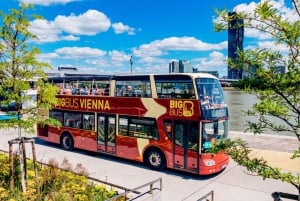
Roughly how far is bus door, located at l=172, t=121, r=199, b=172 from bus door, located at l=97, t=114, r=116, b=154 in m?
3.34

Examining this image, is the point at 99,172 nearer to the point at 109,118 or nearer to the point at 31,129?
the point at 109,118

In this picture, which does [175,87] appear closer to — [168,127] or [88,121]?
[168,127]

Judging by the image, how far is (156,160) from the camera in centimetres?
1266

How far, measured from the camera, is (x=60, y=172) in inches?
379

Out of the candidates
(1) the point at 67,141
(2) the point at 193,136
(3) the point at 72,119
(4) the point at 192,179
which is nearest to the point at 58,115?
(3) the point at 72,119

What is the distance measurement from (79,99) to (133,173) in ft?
16.7

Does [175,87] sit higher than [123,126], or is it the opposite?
[175,87]

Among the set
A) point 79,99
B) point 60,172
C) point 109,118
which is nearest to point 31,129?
point 60,172

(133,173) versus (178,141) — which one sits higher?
(178,141)

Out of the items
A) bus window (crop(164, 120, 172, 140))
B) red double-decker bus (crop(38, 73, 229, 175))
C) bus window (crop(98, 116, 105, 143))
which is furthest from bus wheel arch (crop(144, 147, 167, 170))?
bus window (crop(98, 116, 105, 143))

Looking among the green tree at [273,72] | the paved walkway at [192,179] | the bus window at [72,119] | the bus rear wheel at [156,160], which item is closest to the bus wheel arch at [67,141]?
the paved walkway at [192,179]

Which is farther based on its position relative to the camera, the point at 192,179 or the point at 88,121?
the point at 88,121

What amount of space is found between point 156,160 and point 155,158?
91mm

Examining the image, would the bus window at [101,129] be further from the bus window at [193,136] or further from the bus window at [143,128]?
the bus window at [193,136]
